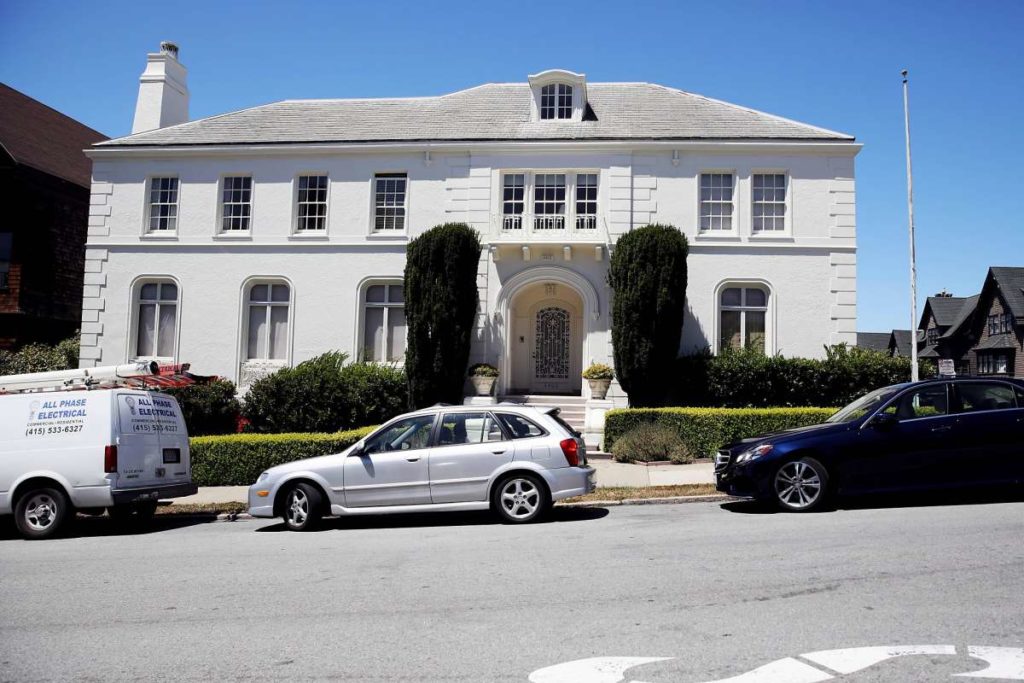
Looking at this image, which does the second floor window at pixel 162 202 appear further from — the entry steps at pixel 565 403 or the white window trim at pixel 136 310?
the entry steps at pixel 565 403

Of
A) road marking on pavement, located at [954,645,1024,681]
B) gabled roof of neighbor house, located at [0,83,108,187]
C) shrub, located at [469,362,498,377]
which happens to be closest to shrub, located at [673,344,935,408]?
shrub, located at [469,362,498,377]

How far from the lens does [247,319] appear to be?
71.4 feet

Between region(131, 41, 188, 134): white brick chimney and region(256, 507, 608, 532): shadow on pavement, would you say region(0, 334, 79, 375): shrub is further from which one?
region(256, 507, 608, 532): shadow on pavement

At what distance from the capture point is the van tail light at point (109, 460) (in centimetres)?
1015

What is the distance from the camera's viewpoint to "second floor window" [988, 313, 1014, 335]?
4156 cm

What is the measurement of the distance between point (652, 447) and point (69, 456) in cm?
1008

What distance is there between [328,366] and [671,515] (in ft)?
38.5

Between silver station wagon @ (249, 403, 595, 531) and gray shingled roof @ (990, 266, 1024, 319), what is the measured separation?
4023cm

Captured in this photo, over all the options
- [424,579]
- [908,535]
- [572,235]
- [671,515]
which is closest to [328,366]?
[572,235]

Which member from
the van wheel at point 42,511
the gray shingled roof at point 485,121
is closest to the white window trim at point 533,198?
the gray shingled roof at point 485,121

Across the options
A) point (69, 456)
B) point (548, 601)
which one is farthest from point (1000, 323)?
point (69, 456)

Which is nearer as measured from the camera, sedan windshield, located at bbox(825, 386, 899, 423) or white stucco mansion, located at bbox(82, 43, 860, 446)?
sedan windshield, located at bbox(825, 386, 899, 423)

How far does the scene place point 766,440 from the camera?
9.52 m

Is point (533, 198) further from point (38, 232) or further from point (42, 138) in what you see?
point (42, 138)
